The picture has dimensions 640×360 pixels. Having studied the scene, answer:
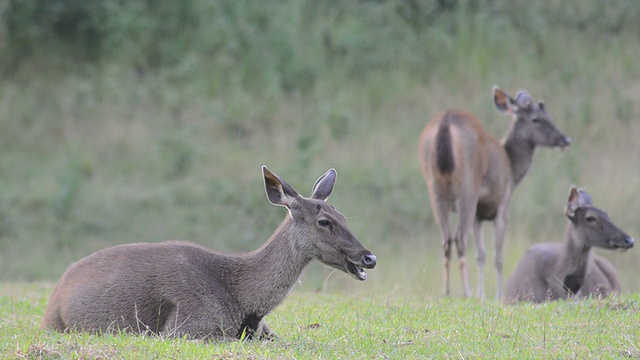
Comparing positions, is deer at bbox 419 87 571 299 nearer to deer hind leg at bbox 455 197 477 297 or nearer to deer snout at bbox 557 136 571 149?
deer hind leg at bbox 455 197 477 297

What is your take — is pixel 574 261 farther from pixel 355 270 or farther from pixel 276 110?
pixel 276 110

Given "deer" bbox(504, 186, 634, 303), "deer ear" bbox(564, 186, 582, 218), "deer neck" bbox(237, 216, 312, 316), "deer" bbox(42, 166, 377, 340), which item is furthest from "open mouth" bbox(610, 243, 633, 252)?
"deer neck" bbox(237, 216, 312, 316)

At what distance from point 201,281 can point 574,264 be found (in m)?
5.81

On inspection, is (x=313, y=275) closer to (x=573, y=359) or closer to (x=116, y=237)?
(x=116, y=237)

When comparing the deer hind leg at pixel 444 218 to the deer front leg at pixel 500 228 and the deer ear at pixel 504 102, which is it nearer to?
the deer front leg at pixel 500 228

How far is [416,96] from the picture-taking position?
21.8 m

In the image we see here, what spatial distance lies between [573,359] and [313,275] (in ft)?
31.6

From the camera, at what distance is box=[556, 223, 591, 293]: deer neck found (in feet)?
40.4

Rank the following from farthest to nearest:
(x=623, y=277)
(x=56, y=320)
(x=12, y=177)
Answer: (x=12, y=177) < (x=623, y=277) < (x=56, y=320)

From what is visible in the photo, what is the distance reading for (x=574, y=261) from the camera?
1235 cm

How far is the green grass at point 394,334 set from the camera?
6871mm

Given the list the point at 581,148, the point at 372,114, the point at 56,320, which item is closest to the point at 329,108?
the point at 372,114

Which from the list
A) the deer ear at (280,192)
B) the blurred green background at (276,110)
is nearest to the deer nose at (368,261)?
the deer ear at (280,192)

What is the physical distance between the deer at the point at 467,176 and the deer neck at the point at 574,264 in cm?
82
